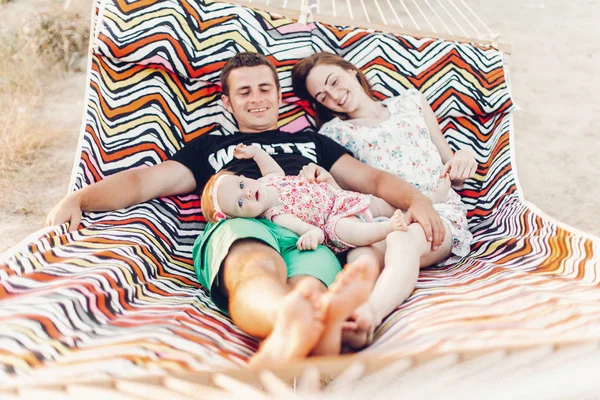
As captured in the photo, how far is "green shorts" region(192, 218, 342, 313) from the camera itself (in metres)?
1.06

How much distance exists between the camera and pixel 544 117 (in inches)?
115

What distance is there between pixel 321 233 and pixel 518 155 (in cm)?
181

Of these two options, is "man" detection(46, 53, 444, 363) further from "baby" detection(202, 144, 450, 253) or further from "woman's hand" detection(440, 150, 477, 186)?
"woman's hand" detection(440, 150, 477, 186)

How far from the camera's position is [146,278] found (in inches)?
45.5

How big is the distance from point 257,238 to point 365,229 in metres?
0.27

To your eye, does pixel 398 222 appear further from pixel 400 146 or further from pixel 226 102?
pixel 226 102

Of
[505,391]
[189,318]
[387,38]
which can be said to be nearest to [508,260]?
[505,391]

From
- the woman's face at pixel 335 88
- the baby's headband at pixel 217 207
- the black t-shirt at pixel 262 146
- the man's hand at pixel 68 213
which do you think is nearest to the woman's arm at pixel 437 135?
the woman's face at pixel 335 88

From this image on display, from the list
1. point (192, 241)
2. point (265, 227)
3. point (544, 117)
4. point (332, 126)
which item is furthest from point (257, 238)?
point (544, 117)

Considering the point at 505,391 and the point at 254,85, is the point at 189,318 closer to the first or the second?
the point at 505,391

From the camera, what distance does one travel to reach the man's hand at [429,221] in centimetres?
125

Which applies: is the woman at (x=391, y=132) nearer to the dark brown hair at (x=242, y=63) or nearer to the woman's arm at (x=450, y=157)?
the woman's arm at (x=450, y=157)

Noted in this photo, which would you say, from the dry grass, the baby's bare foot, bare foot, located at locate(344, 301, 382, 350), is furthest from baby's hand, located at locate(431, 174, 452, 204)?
the dry grass

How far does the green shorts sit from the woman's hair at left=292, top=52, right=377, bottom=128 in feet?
2.08
